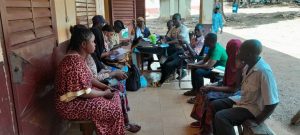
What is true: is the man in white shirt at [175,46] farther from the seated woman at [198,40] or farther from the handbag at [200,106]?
the handbag at [200,106]

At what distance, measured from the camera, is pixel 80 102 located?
219 centimetres

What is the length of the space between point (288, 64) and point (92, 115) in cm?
567

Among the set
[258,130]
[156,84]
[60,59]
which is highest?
[60,59]

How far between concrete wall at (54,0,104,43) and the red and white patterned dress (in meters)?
0.82

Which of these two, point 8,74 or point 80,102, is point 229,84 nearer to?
point 80,102

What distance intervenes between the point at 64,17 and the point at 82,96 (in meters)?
1.28

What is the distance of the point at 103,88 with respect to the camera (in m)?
2.64

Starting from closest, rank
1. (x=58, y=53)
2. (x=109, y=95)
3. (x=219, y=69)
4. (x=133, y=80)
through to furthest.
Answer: (x=109, y=95)
(x=58, y=53)
(x=219, y=69)
(x=133, y=80)

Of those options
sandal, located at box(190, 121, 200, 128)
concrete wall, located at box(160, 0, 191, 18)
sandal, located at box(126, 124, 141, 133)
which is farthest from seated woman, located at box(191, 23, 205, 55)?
concrete wall, located at box(160, 0, 191, 18)

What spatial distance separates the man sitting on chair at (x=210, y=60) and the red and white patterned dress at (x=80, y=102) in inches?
72.8

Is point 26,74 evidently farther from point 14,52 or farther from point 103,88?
point 103,88

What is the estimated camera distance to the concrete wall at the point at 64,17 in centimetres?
281

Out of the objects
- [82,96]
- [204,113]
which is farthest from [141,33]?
[82,96]

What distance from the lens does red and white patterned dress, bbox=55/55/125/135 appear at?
2094 millimetres
